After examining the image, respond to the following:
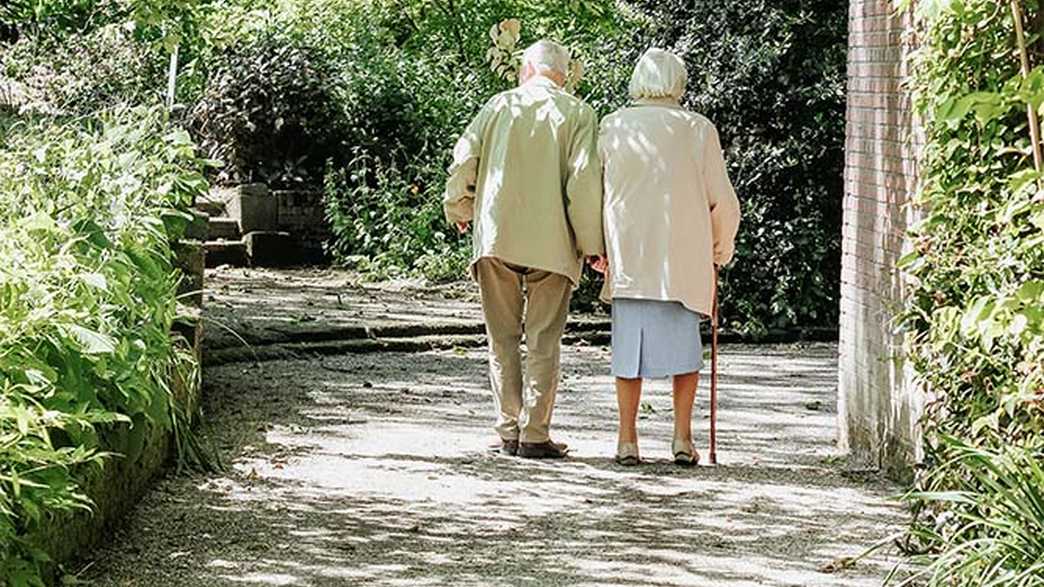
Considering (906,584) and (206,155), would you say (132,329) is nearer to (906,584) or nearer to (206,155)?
(906,584)

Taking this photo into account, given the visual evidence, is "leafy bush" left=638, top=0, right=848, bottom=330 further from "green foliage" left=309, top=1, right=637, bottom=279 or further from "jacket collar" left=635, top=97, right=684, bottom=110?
"jacket collar" left=635, top=97, right=684, bottom=110

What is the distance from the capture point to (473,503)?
7750 mm

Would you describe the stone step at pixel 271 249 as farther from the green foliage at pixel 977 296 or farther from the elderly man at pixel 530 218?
the green foliage at pixel 977 296

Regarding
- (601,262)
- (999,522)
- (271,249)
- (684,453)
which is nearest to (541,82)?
(601,262)

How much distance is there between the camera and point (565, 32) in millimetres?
22156

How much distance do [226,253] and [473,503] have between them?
9.22 meters

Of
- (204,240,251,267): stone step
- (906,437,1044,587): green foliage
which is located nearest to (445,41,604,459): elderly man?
(906,437,1044,587): green foliage

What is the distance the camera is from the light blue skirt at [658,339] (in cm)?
852

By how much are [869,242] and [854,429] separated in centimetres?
89

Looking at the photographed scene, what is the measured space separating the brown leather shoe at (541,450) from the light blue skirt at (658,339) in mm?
536

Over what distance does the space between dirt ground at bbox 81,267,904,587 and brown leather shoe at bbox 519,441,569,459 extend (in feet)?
0.27

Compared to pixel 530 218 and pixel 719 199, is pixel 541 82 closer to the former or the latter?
pixel 530 218

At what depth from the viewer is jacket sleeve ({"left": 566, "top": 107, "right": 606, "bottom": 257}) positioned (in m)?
8.63

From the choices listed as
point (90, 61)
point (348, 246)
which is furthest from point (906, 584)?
point (90, 61)
